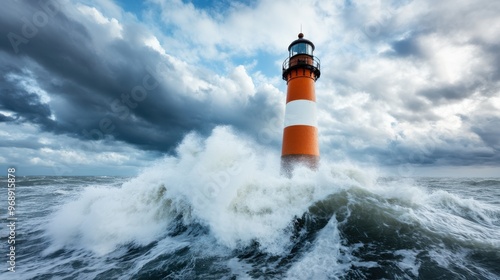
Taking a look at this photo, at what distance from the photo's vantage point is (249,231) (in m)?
5.15

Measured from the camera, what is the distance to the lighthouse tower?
9945mm

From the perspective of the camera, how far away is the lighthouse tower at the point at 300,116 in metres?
9.95

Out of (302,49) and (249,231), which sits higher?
(302,49)

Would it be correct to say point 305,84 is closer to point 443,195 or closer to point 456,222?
point 443,195

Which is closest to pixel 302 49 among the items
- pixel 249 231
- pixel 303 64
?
pixel 303 64

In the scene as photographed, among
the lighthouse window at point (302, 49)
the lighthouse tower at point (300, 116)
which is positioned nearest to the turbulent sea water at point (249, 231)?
the lighthouse tower at point (300, 116)

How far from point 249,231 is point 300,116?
6331mm

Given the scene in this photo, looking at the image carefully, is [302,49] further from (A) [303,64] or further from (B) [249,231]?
(B) [249,231]

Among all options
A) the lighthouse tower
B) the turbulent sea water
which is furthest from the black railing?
the turbulent sea water

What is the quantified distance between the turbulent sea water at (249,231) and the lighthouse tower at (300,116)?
2.90m

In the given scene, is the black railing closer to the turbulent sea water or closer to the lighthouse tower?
the lighthouse tower

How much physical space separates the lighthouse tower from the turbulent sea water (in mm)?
2902

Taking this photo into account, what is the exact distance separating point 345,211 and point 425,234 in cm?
160

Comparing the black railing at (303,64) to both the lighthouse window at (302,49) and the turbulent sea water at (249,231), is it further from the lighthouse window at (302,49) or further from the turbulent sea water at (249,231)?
the turbulent sea water at (249,231)
